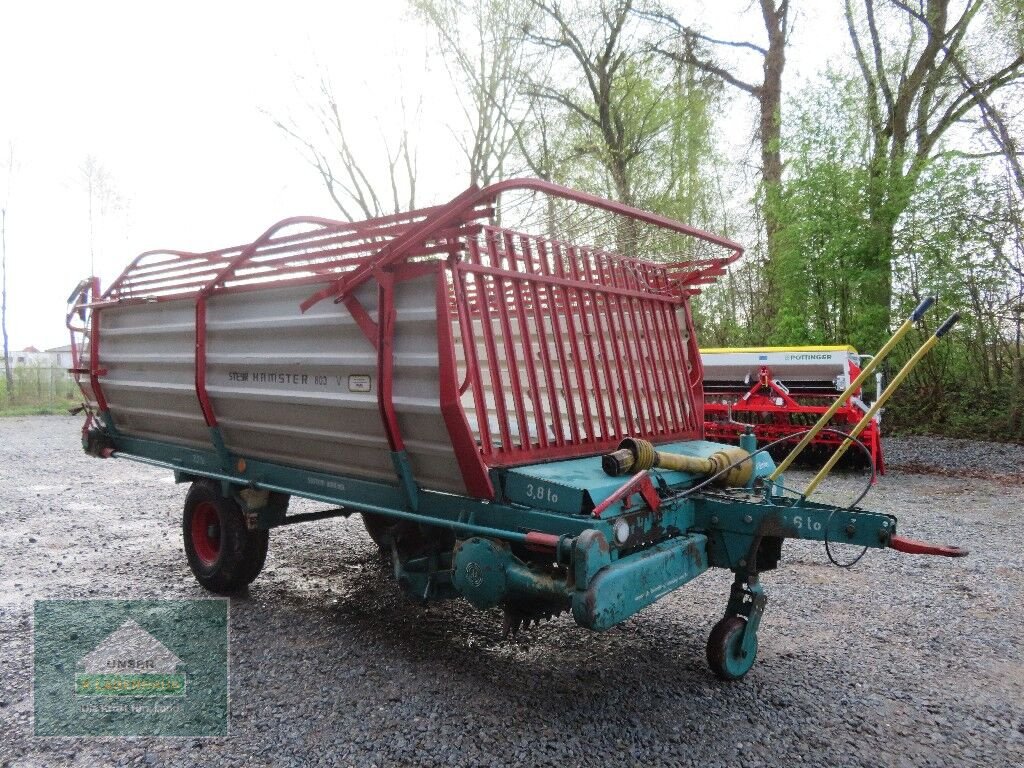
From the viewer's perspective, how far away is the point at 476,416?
3648 millimetres

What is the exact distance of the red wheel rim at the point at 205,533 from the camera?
5176mm

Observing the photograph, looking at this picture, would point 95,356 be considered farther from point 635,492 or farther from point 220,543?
point 635,492

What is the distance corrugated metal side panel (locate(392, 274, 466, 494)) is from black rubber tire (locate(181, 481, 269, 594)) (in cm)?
195

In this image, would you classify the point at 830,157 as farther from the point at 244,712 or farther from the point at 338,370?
the point at 244,712

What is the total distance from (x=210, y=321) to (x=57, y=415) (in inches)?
827

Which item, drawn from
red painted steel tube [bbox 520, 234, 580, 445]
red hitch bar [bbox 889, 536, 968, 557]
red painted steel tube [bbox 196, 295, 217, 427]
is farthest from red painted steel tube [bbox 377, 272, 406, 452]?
red hitch bar [bbox 889, 536, 968, 557]

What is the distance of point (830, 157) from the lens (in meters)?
12.7

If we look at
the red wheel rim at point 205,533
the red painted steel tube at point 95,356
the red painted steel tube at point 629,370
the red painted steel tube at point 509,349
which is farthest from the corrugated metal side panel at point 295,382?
the red painted steel tube at point 95,356

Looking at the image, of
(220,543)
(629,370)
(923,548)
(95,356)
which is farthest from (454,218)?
(95,356)

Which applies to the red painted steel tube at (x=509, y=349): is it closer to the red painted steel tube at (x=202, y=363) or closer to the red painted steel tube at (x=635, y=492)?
the red painted steel tube at (x=635, y=492)

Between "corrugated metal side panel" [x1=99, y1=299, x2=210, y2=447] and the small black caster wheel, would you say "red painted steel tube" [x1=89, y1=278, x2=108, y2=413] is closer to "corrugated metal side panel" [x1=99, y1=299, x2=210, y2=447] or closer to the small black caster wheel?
"corrugated metal side panel" [x1=99, y1=299, x2=210, y2=447]

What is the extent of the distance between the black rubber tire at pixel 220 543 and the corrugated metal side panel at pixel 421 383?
195 cm

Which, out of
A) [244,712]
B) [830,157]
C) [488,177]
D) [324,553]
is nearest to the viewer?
[244,712]

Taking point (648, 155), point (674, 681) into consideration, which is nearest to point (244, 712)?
point (674, 681)
